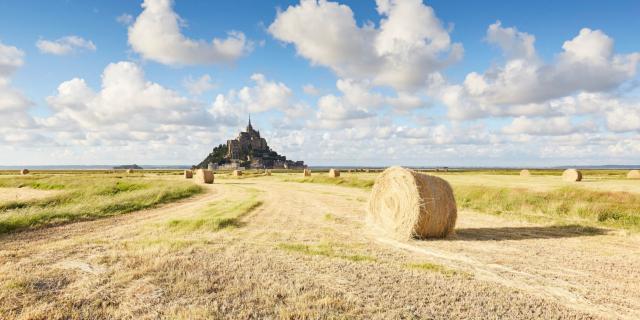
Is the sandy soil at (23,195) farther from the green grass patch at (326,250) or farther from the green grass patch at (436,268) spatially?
the green grass patch at (436,268)

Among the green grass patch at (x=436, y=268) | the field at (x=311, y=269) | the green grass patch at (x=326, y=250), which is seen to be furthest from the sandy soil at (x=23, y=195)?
the green grass patch at (x=436, y=268)

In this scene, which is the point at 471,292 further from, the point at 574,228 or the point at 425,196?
the point at 574,228

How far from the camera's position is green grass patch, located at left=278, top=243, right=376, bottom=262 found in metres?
9.80

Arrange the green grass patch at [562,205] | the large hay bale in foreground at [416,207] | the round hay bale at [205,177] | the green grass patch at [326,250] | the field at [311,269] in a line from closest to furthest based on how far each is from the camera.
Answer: the field at [311,269] < the green grass patch at [326,250] < the large hay bale in foreground at [416,207] < the green grass patch at [562,205] < the round hay bale at [205,177]

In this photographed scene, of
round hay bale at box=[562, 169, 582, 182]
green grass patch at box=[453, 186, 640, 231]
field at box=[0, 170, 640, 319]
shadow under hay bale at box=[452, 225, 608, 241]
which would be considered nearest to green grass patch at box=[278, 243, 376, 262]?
field at box=[0, 170, 640, 319]

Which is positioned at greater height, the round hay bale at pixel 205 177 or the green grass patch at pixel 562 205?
the round hay bale at pixel 205 177

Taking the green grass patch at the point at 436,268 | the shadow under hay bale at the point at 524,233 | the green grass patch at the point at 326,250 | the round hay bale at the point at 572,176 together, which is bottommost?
the shadow under hay bale at the point at 524,233

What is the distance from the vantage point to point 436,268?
8812 mm

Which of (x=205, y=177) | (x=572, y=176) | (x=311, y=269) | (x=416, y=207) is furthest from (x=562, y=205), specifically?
(x=205, y=177)

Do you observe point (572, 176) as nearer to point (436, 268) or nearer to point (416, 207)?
point (416, 207)

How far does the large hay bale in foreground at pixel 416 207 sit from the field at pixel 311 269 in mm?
704

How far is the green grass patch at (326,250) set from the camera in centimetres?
980

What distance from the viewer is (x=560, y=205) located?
18703 mm

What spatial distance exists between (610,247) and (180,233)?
12434mm
